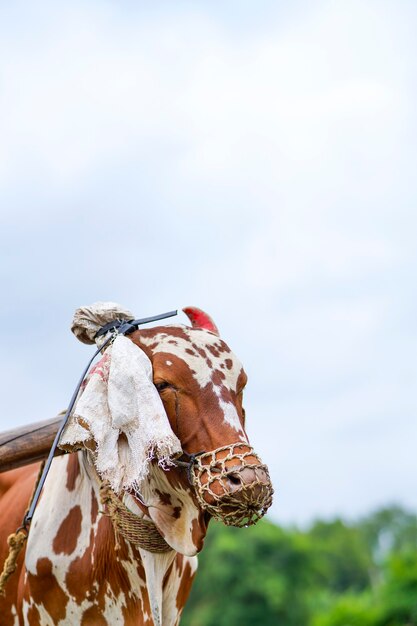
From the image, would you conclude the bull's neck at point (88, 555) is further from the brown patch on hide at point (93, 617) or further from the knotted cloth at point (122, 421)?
the knotted cloth at point (122, 421)

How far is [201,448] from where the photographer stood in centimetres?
590

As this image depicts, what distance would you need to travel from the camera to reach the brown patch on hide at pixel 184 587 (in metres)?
6.68

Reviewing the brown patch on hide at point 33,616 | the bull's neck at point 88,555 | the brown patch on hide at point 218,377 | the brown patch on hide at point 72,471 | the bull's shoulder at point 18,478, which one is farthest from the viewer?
the bull's shoulder at point 18,478

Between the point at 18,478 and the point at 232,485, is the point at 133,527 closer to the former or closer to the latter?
the point at 232,485

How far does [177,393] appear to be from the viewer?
19.9 feet

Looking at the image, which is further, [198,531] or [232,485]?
[198,531]

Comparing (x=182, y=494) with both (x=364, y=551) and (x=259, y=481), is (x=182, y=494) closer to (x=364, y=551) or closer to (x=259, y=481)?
(x=259, y=481)

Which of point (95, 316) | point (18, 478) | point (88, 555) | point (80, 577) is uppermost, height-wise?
point (95, 316)

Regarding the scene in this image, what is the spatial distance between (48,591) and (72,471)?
2.46 feet

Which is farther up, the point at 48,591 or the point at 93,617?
the point at 48,591

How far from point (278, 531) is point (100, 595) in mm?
56413

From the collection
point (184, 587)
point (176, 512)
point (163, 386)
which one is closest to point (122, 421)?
point (163, 386)

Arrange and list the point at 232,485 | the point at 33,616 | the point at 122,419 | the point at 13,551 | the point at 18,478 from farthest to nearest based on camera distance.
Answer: the point at 18,478 < the point at 33,616 < the point at 13,551 < the point at 122,419 < the point at 232,485

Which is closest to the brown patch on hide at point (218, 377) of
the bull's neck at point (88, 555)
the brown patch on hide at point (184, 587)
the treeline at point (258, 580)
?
the bull's neck at point (88, 555)
